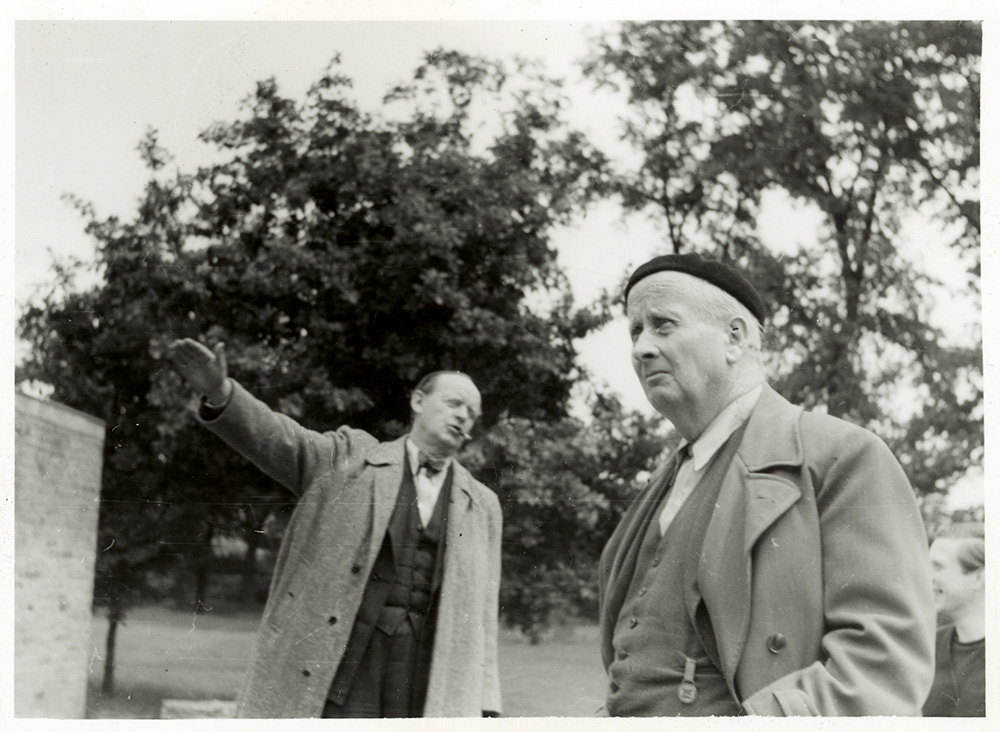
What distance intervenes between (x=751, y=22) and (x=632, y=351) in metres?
1.35

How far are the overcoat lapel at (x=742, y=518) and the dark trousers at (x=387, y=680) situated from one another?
968 mm

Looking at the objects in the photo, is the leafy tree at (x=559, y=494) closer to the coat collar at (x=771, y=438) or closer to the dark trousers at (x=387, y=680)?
the dark trousers at (x=387, y=680)

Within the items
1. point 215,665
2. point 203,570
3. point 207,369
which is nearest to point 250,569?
point 203,570

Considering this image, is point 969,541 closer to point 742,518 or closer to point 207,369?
point 742,518

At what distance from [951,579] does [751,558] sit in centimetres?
111

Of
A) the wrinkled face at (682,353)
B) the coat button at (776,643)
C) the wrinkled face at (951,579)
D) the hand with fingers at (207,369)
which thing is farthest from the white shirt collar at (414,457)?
the wrinkled face at (951,579)

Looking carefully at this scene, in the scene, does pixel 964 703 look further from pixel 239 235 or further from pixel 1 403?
pixel 1 403

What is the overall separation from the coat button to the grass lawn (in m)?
0.67

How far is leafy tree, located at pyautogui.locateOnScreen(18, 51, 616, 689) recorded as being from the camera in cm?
400

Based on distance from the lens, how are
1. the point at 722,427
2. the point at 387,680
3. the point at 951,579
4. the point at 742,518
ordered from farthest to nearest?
1. the point at 951,579
2. the point at 387,680
3. the point at 722,427
4. the point at 742,518

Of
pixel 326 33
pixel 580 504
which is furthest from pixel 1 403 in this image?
pixel 580 504

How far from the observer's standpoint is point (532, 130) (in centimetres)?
425

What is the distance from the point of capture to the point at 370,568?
3783mm

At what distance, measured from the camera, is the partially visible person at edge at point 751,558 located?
3.31 metres
